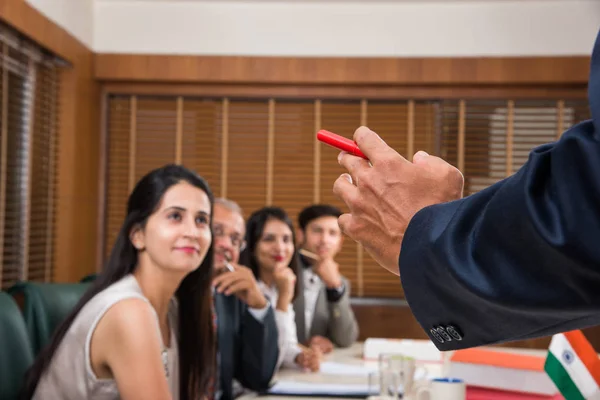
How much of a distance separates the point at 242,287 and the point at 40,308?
750 mm

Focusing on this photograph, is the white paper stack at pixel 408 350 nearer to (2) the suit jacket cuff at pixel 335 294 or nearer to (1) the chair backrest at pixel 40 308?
(2) the suit jacket cuff at pixel 335 294

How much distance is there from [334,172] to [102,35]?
156 centimetres

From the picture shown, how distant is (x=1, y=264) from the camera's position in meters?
3.50

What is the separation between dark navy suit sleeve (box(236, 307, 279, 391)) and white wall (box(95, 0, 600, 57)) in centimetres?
215

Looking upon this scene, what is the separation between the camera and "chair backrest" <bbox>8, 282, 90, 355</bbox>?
233 cm

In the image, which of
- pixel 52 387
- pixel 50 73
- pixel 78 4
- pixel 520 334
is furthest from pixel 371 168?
pixel 78 4

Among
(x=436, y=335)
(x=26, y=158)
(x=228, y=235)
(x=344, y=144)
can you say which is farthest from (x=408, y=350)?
(x=436, y=335)

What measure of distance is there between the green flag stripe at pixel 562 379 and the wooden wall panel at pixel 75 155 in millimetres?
2872

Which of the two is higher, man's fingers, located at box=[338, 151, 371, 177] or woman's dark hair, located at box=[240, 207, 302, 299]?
man's fingers, located at box=[338, 151, 371, 177]

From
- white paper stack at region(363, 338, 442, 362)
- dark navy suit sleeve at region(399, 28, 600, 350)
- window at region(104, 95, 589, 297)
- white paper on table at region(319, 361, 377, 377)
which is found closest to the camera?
dark navy suit sleeve at region(399, 28, 600, 350)

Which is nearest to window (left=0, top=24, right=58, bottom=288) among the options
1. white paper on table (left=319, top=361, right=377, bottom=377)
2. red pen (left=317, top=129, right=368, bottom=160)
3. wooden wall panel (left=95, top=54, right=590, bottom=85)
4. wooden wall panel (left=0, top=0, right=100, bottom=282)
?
wooden wall panel (left=0, top=0, right=100, bottom=282)

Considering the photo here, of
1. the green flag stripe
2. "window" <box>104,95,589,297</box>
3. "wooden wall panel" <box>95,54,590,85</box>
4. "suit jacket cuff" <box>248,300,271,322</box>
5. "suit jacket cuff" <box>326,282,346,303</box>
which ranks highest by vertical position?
"wooden wall panel" <box>95,54,590,85</box>

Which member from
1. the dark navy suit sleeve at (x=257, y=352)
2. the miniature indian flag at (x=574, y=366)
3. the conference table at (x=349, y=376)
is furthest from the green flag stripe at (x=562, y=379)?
the dark navy suit sleeve at (x=257, y=352)

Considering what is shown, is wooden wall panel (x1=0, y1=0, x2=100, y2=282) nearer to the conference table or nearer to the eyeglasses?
the eyeglasses
